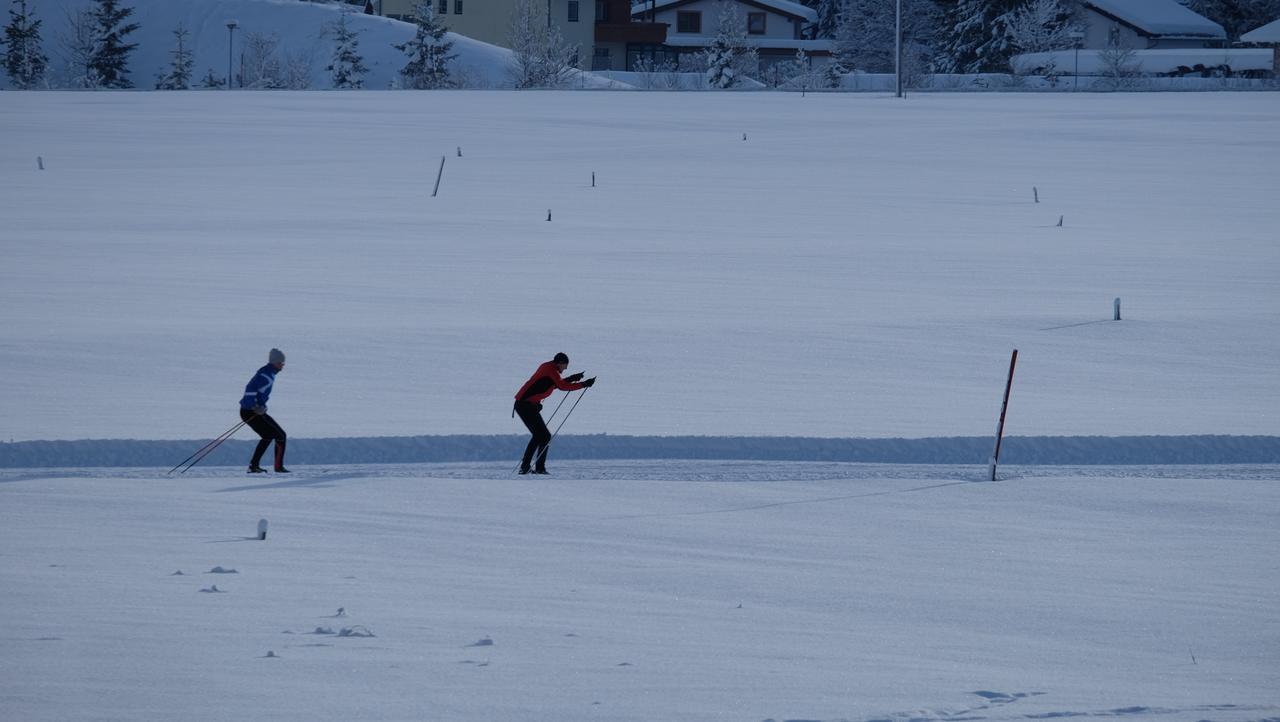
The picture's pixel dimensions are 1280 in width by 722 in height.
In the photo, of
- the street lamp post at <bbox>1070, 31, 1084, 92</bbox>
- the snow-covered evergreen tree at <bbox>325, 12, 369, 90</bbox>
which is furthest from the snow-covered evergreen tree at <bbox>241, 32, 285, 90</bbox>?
the street lamp post at <bbox>1070, 31, 1084, 92</bbox>

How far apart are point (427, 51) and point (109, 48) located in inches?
697

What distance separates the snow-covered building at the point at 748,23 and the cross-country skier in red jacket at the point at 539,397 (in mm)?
77539

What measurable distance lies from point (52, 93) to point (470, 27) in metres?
33.0

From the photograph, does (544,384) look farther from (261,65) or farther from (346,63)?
(261,65)

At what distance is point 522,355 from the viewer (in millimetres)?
15789

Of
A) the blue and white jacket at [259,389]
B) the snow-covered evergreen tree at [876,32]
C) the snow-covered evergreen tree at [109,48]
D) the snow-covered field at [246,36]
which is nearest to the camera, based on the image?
the blue and white jacket at [259,389]

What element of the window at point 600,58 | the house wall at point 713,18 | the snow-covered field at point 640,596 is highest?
the house wall at point 713,18

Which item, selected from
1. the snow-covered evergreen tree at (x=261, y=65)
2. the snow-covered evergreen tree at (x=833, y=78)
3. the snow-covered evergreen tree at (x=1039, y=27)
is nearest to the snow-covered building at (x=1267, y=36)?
the snow-covered evergreen tree at (x=1039, y=27)

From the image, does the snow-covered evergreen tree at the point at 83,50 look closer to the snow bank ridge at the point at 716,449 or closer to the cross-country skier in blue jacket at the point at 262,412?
the snow bank ridge at the point at 716,449

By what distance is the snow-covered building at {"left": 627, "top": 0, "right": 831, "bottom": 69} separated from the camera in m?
87.8

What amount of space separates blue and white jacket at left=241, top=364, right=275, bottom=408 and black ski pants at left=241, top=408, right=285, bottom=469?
0.07 meters

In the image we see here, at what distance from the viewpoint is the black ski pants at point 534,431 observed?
11.0m

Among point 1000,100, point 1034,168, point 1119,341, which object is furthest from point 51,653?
point 1000,100

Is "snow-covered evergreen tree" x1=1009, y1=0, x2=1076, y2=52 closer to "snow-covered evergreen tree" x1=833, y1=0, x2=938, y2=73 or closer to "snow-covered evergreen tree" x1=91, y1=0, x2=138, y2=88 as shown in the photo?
"snow-covered evergreen tree" x1=833, y1=0, x2=938, y2=73
